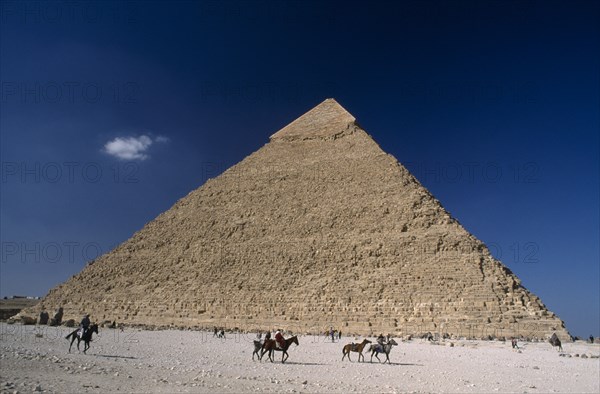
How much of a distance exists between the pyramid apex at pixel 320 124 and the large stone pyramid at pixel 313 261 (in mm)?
188

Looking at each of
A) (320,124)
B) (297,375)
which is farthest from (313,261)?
(297,375)

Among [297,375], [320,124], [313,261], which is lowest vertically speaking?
[297,375]

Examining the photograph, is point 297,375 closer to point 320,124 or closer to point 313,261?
point 313,261

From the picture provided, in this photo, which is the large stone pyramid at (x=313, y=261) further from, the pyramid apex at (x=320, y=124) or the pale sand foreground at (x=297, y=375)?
the pale sand foreground at (x=297, y=375)

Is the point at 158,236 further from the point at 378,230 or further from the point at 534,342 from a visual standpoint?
the point at 534,342

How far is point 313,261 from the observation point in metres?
28.8

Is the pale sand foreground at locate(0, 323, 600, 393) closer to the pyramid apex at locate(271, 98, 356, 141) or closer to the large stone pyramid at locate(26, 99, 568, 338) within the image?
the large stone pyramid at locate(26, 99, 568, 338)

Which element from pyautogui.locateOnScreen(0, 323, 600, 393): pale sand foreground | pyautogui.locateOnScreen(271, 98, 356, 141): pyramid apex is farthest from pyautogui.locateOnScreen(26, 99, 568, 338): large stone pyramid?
pyautogui.locateOnScreen(0, 323, 600, 393): pale sand foreground

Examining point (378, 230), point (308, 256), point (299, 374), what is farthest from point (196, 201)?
point (299, 374)

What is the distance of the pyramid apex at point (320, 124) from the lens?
4244cm

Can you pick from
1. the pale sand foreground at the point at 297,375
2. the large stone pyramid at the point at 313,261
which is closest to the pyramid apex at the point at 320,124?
the large stone pyramid at the point at 313,261

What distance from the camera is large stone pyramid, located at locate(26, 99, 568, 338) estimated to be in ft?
74.3

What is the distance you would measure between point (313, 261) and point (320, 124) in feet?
60.0

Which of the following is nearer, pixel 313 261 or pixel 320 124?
pixel 313 261
